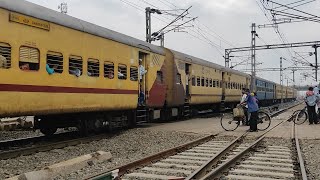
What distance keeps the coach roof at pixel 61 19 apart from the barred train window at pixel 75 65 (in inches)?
32.1

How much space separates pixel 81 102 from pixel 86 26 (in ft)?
7.16

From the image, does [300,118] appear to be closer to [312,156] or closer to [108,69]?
[312,156]

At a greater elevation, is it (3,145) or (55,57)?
(55,57)

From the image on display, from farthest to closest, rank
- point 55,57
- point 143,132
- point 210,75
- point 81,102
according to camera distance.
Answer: point 210,75
point 143,132
point 81,102
point 55,57

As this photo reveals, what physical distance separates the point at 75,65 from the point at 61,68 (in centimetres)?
65

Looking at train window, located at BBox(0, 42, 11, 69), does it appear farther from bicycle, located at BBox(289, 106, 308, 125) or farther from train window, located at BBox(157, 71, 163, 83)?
bicycle, located at BBox(289, 106, 308, 125)

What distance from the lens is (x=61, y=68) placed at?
1032 centimetres

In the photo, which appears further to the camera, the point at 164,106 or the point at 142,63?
the point at 164,106

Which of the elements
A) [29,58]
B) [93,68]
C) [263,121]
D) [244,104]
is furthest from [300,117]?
[29,58]

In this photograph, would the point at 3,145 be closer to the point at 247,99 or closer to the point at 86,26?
the point at 86,26

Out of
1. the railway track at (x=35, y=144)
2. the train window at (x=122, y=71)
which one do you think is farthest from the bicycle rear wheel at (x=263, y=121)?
the railway track at (x=35, y=144)

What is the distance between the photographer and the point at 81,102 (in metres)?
11.1

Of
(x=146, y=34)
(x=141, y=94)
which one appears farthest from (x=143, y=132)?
(x=146, y=34)

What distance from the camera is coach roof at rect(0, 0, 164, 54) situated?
8.88 m
